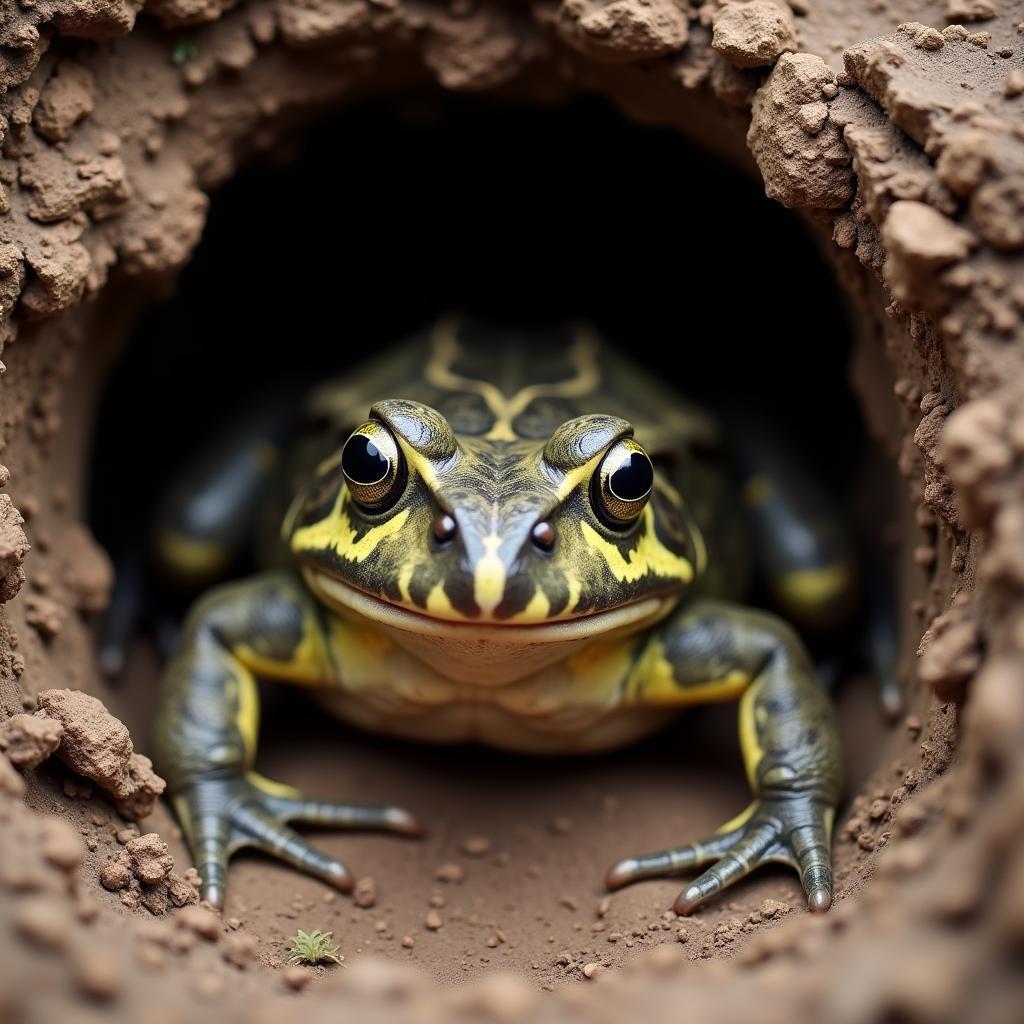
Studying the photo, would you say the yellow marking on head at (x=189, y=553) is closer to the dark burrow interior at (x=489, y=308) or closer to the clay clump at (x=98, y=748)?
the dark burrow interior at (x=489, y=308)

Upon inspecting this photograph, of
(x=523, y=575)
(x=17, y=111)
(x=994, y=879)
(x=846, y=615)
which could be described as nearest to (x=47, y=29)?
(x=17, y=111)

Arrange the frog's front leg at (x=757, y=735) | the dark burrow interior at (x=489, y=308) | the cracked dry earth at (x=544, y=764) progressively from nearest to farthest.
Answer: the cracked dry earth at (x=544, y=764)
the frog's front leg at (x=757, y=735)
the dark burrow interior at (x=489, y=308)

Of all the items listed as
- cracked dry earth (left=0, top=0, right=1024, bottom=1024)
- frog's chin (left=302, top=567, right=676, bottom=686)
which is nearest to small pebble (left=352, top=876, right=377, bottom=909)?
cracked dry earth (left=0, top=0, right=1024, bottom=1024)

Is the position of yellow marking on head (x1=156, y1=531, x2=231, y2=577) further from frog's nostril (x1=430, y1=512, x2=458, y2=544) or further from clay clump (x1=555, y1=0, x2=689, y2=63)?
clay clump (x1=555, y1=0, x2=689, y2=63)

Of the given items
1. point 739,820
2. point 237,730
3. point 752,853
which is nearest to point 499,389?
point 237,730

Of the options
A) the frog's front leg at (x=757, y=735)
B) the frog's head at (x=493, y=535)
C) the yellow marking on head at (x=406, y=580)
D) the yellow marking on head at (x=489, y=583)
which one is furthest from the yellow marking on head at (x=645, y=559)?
the yellow marking on head at (x=406, y=580)

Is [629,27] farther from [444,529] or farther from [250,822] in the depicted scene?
[250,822]

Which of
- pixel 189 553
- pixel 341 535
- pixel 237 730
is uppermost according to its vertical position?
pixel 341 535

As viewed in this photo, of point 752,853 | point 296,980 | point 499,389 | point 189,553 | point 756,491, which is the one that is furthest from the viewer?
point 756,491
